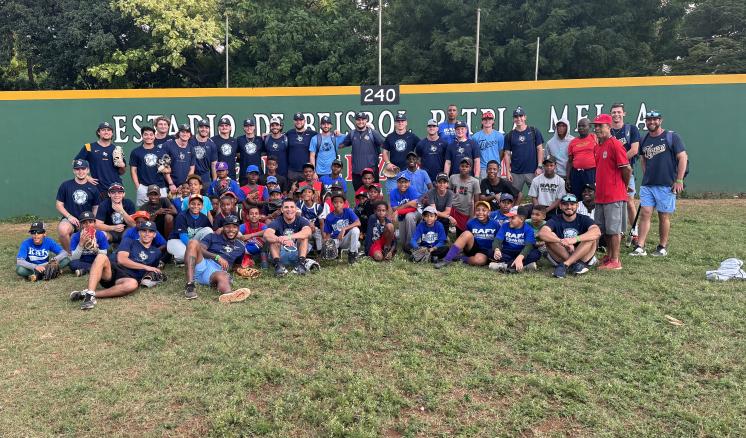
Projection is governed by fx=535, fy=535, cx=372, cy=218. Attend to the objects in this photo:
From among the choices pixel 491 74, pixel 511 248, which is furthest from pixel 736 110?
pixel 491 74

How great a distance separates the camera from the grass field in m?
3.54

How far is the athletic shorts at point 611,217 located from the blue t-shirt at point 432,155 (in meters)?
2.51

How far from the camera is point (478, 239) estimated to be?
6.78m

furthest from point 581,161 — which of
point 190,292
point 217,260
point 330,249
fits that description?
→ point 190,292

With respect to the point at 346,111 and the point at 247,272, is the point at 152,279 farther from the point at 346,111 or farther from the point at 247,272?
the point at 346,111

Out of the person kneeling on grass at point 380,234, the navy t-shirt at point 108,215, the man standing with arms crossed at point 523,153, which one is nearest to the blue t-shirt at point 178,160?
the navy t-shirt at point 108,215

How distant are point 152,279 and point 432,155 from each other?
4373 millimetres

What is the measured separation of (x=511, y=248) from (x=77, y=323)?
4.82 metres

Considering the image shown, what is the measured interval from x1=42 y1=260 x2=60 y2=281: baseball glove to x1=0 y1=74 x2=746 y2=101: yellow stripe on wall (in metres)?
5.84

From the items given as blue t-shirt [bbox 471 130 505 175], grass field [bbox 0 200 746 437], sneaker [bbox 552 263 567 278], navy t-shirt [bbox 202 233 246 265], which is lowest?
grass field [bbox 0 200 746 437]

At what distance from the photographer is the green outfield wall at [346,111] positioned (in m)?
11.4

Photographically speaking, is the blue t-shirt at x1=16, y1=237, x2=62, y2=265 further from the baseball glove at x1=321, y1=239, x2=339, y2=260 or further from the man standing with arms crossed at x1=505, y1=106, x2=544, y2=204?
the man standing with arms crossed at x1=505, y1=106, x2=544, y2=204

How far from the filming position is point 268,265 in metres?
6.83

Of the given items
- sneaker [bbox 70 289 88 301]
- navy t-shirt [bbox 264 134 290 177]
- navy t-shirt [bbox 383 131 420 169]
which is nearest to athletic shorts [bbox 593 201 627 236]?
navy t-shirt [bbox 383 131 420 169]
